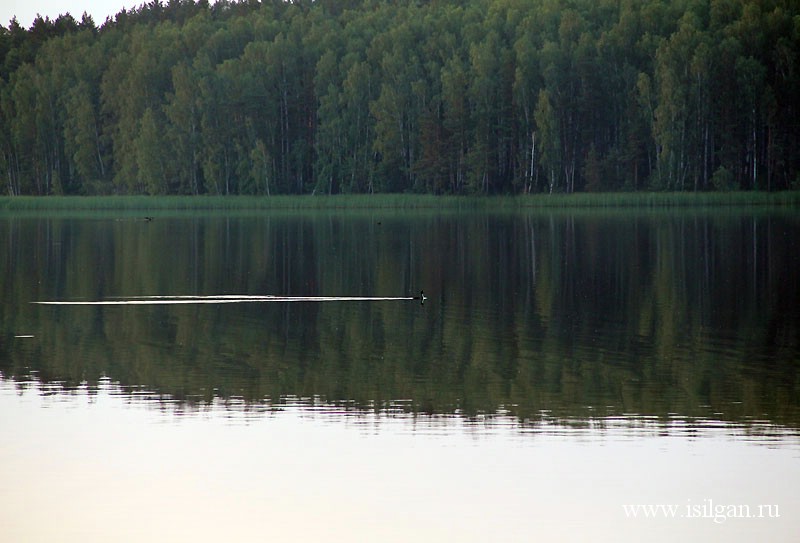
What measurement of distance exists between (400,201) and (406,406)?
3011 inches

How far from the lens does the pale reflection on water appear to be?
10531mm

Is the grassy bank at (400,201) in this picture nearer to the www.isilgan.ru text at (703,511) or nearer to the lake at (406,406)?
the lake at (406,406)

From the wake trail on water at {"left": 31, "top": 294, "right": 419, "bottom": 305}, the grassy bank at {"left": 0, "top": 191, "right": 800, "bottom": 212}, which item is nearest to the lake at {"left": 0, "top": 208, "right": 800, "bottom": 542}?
the wake trail on water at {"left": 31, "top": 294, "right": 419, "bottom": 305}

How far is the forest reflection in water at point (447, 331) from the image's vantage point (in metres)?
15.3

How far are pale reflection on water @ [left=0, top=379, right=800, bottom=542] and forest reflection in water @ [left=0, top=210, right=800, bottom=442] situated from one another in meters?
0.56

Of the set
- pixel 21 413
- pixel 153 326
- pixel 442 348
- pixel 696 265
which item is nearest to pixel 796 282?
pixel 696 265

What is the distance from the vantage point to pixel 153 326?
907 inches

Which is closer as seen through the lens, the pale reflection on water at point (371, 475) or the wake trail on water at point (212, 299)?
the pale reflection on water at point (371, 475)

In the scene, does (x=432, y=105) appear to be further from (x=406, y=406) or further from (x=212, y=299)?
(x=406, y=406)

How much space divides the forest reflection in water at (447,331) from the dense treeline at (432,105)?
41754 mm

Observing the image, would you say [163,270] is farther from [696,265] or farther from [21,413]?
[21,413]

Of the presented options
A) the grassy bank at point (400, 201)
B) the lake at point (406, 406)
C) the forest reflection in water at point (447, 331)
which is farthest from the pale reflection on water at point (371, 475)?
the grassy bank at point (400, 201)

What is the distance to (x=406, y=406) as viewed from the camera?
1510 cm

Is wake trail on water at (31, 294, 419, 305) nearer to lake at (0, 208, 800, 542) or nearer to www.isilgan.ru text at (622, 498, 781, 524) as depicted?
lake at (0, 208, 800, 542)
